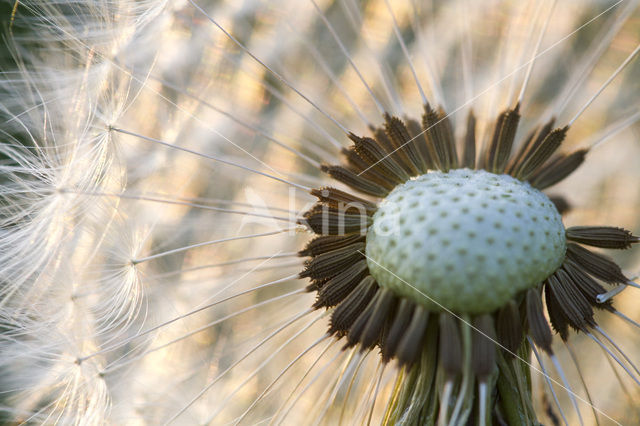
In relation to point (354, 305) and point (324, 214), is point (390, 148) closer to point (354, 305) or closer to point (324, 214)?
point (324, 214)

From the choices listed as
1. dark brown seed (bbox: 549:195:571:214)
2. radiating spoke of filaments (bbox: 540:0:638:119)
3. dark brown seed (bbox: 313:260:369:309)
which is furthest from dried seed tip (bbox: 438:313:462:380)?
radiating spoke of filaments (bbox: 540:0:638:119)

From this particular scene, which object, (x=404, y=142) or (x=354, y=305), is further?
(x=404, y=142)

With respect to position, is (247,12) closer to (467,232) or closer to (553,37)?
(553,37)

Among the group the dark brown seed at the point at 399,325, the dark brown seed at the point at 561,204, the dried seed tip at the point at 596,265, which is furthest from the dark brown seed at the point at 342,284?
the dark brown seed at the point at 561,204

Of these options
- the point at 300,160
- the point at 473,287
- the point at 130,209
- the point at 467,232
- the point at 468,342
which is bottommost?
the point at 468,342

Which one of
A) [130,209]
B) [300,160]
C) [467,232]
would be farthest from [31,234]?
[467,232]

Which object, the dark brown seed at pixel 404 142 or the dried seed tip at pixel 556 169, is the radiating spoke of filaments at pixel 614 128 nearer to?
the dried seed tip at pixel 556 169

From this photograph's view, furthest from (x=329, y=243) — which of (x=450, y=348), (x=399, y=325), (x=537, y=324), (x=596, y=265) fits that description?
(x=596, y=265)

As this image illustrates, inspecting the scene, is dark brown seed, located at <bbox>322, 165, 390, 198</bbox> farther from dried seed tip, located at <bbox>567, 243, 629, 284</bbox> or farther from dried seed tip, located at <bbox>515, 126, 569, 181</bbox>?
dried seed tip, located at <bbox>567, 243, 629, 284</bbox>
